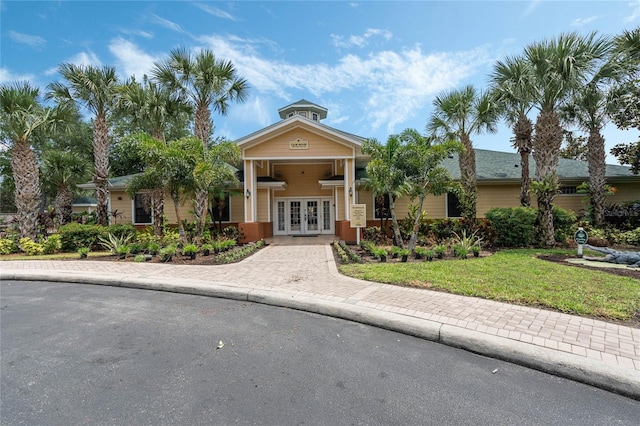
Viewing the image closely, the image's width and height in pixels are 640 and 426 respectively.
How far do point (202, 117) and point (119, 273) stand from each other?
9.42 meters

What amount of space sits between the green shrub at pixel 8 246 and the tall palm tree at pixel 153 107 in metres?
5.14

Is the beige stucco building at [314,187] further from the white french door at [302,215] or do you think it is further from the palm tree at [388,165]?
the palm tree at [388,165]

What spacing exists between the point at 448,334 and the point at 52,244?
14973 mm

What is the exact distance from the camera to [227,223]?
17.6 meters

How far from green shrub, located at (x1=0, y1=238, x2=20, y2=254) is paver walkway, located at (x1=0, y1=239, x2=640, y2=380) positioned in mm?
3936

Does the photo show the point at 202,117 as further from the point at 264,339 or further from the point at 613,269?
the point at 613,269

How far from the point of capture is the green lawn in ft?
15.5

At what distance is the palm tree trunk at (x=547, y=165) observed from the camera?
11.7m

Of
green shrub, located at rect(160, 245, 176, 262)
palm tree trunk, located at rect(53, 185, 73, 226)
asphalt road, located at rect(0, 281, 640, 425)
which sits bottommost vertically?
asphalt road, located at rect(0, 281, 640, 425)

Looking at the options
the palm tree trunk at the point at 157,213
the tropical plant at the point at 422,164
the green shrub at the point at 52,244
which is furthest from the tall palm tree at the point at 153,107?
the tropical plant at the point at 422,164

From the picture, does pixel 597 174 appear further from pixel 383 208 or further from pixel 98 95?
pixel 98 95

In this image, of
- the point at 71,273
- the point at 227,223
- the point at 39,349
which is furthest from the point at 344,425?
the point at 227,223

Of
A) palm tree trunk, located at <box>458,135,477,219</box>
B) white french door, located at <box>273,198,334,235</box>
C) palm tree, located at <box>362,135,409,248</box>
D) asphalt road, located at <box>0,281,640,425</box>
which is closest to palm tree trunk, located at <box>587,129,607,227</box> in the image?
palm tree trunk, located at <box>458,135,477,219</box>

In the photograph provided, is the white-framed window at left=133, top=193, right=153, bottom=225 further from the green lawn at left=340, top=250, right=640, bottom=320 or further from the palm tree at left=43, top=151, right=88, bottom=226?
the green lawn at left=340, top=250, right=640, bottom=320
